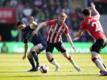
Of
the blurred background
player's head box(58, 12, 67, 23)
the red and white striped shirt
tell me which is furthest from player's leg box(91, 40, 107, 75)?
the blurred background

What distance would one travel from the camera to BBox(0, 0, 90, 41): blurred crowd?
46844 millimetres

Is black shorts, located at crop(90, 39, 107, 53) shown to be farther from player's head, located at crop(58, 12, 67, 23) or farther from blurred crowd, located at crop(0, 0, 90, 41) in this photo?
blurred crowd, located at crop(0, 0, 90, 41)

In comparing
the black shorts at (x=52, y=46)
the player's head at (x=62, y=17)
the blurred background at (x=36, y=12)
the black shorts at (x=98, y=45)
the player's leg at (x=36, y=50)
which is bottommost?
the blurred background at (x=36, y=12)

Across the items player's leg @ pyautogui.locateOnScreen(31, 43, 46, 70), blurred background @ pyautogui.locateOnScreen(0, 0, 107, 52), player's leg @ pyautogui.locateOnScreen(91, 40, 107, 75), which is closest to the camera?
player's leg @ pyautogui.locateOnScreen(91, 40, 107, 75)

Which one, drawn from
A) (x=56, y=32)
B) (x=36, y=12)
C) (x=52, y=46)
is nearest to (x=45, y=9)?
(x=36, y=12)

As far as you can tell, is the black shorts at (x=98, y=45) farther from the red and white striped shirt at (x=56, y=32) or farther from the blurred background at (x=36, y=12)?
the blurred background at (x=36, y=12)

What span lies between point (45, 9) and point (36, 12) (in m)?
0.82

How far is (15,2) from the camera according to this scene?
4816cm

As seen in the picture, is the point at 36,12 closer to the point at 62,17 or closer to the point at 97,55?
the point at 62,17

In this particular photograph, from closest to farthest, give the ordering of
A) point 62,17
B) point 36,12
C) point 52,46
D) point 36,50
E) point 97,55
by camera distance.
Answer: point 97,55
point 62,17
point 52,46
point 36,50
point 36,12

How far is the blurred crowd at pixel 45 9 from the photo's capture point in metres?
46.8

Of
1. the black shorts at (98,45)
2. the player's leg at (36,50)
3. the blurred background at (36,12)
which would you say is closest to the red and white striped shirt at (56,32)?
the player's leg at (36,50)

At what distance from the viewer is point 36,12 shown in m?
47.1

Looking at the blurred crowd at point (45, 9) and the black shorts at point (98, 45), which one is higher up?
the black shorts at point (98, 45)
